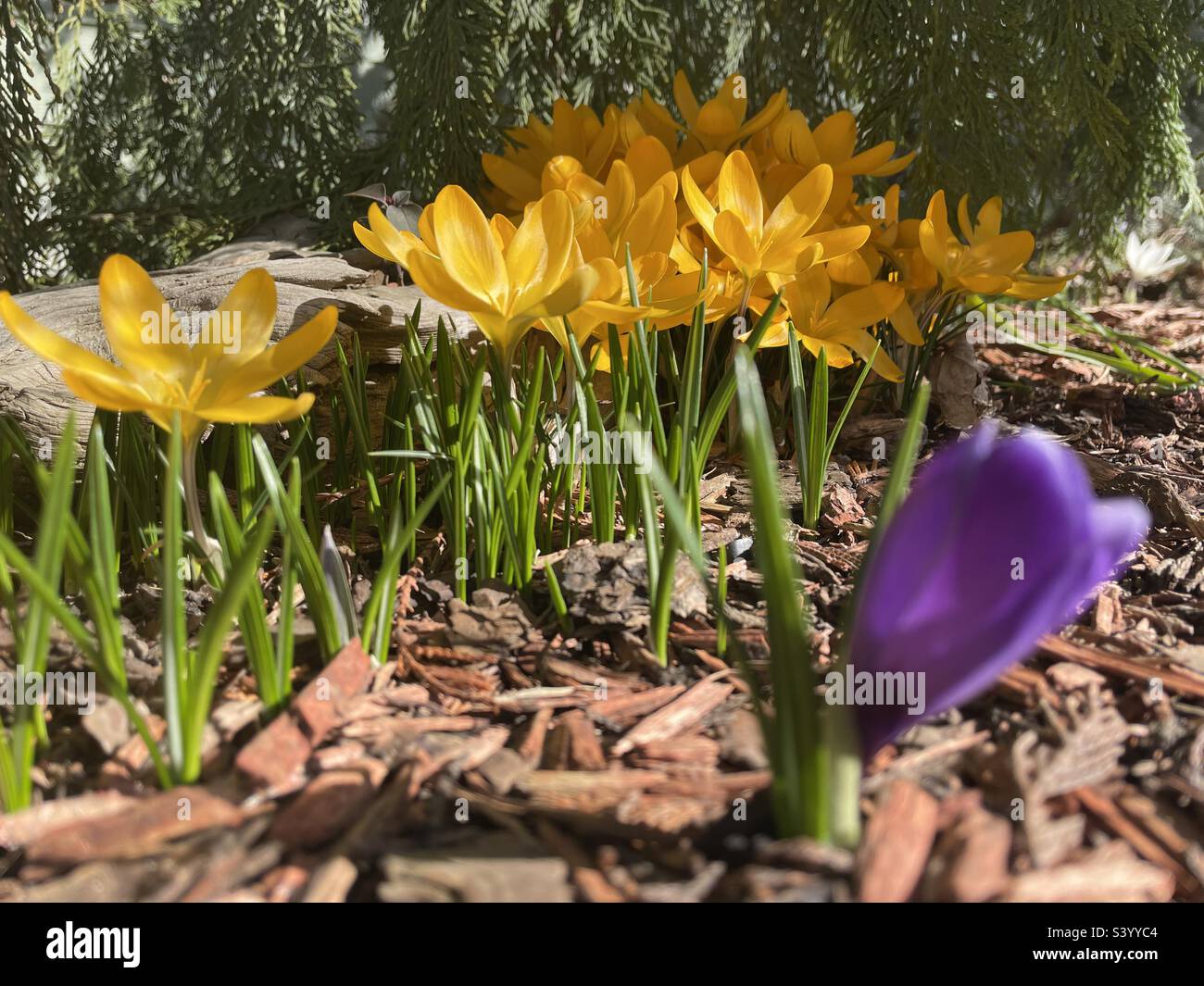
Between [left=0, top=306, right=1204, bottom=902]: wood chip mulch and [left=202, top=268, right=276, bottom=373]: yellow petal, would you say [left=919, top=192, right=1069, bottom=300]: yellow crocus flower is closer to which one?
[left=0, top=306, right=1204, bottom=902]: wood chip mulch

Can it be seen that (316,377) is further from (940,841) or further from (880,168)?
(940,841)

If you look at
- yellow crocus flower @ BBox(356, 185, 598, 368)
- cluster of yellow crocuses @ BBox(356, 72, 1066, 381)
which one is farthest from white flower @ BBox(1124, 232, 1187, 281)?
yellow crocus flower @ BBox(356, 185, 598, 368)

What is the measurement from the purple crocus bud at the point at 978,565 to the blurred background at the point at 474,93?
1.50 m

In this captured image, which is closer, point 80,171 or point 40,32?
point 40,32

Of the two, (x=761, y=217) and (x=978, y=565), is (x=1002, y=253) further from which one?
(x=978, y=565)

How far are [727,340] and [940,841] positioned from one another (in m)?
1.18

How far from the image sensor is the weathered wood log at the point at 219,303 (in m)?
1.40

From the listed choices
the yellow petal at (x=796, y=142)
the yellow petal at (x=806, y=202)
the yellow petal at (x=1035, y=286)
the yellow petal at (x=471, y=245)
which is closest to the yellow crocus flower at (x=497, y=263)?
the yellow petal at (x=471, y=245)

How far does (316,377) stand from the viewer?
156 cm

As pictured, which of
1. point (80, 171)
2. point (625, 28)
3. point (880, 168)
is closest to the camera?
point (880, 168)


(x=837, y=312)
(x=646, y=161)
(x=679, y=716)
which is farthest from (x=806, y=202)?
(x=679, y=716)
